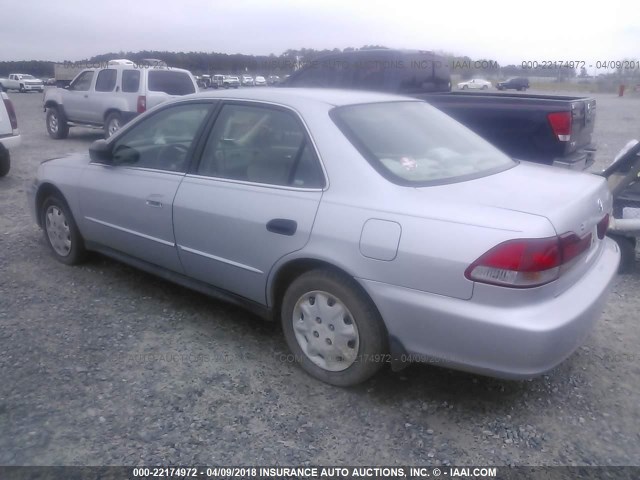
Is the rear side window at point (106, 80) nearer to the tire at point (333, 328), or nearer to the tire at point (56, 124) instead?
the tire at point (56, 124)

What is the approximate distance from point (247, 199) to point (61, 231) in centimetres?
230

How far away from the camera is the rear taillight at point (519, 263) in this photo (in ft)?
8.05

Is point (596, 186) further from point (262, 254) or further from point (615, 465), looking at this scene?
point (262, 254)

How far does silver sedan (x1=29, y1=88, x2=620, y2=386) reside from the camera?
2525mm

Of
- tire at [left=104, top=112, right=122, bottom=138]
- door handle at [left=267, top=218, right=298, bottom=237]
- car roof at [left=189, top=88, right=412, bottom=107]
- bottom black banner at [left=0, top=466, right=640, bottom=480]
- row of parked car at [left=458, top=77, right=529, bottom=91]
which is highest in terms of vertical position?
car roof at [left=189, top=88, right=412, bottom=107]

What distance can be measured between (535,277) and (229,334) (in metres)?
2.00

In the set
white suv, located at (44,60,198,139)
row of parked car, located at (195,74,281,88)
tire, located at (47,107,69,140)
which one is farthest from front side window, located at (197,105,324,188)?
row of parked car, located at (195,74,281,88)

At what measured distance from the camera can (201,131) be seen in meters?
3.72

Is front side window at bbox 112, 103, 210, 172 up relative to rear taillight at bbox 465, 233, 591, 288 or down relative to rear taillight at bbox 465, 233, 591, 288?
up

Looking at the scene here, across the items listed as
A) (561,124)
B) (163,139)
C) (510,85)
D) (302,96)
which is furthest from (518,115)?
(510,85)

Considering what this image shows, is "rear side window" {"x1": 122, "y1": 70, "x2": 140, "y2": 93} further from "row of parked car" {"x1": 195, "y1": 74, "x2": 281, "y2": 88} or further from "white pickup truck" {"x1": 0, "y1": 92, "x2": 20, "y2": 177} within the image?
"row of parked car" {"x1": 195, "y1": 74, "x2": 281, "y2": 88}

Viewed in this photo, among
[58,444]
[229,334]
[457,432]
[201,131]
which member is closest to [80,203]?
[201,131]

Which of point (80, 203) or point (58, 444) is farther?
point (80, 203)

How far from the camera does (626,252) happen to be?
4793mm
